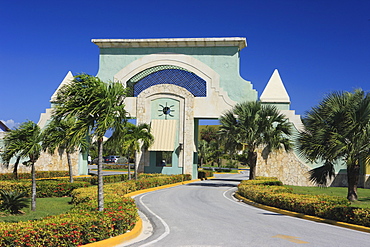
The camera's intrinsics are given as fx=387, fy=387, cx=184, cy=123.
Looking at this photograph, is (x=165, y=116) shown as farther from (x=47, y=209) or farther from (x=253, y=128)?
(x=47, y=209)

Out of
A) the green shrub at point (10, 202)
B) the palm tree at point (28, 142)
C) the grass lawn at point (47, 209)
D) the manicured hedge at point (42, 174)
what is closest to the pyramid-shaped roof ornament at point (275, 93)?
the manicured hedge at point (42, 174)

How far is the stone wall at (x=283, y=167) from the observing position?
34500 millimetres

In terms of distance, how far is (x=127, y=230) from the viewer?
1071 cm

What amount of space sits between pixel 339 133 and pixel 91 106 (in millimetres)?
11351

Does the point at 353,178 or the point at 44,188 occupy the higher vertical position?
the point at 353,178

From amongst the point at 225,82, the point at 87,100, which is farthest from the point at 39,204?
the point at 225,82

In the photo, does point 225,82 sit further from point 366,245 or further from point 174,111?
point 366,245

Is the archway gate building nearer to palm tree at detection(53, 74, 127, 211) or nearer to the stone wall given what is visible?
the stone wall

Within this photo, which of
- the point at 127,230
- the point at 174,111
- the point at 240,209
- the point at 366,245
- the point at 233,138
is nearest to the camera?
the point at 366,245

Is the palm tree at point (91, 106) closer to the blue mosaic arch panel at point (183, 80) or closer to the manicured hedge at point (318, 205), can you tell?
the manicured hedge at point (318, 205)

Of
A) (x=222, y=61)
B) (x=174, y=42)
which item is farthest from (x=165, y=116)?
(x=222, y=61)

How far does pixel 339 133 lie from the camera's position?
1752 centimetres

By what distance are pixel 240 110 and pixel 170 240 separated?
21.3 m

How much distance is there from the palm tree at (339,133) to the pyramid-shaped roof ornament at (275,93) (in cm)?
1824
